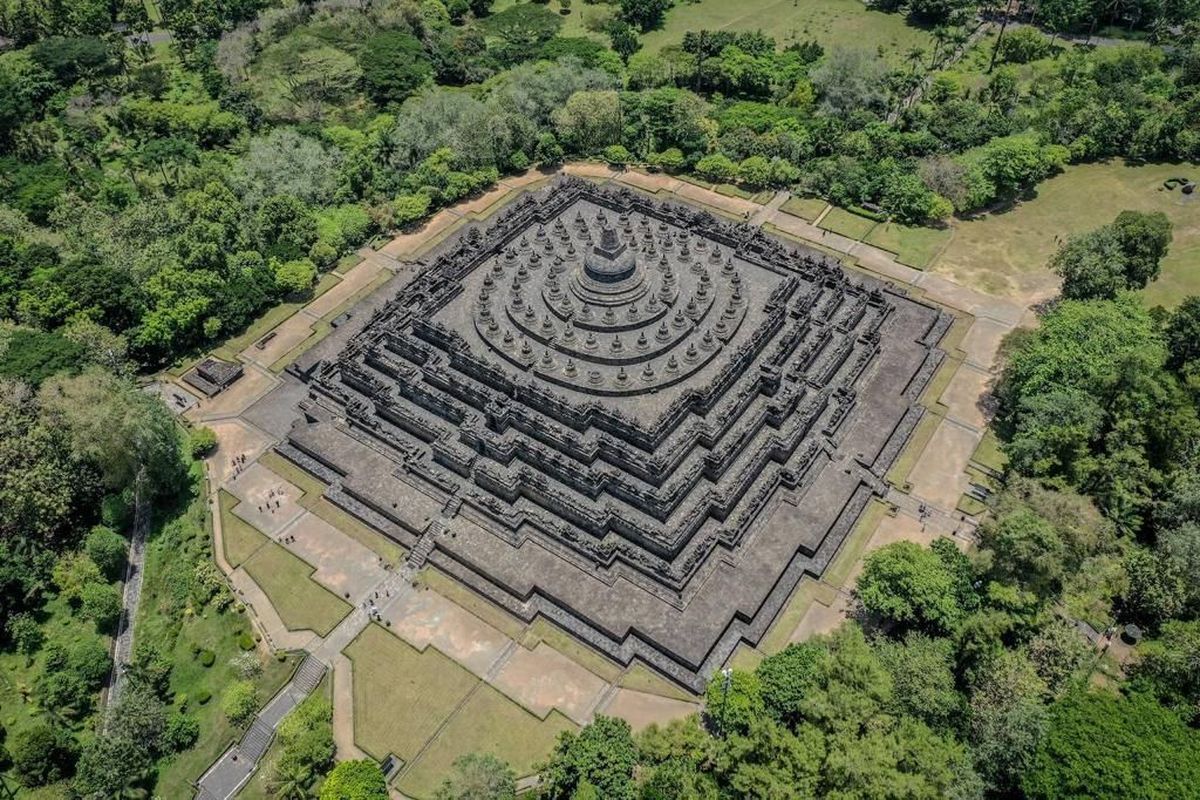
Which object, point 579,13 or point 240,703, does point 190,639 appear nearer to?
point 240,703

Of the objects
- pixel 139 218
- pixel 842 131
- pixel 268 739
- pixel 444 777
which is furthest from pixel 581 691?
pixel 842 131

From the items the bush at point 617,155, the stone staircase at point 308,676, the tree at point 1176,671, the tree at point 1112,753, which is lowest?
the stone staircase at point 308,676

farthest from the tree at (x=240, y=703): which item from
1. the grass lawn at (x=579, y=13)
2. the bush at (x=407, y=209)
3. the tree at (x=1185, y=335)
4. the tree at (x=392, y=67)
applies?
the grass lawn at (x=579, y=13)

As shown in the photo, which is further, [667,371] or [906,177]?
[906,177]

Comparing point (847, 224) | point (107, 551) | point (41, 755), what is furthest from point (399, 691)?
point (847, 224)

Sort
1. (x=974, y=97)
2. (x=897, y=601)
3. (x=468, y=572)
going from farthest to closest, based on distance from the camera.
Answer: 1. (x=974, y=97)
2. (x=468, y=572)
3. (x=897, y=601)

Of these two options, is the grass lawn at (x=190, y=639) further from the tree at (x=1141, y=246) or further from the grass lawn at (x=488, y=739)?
the tree at (x=1141, y=246)

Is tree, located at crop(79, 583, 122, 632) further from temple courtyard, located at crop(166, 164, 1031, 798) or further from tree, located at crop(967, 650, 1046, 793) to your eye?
tree, located at crop(967, 650, 1046, 793)

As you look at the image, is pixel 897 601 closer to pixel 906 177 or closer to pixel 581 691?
pixel 581 691
